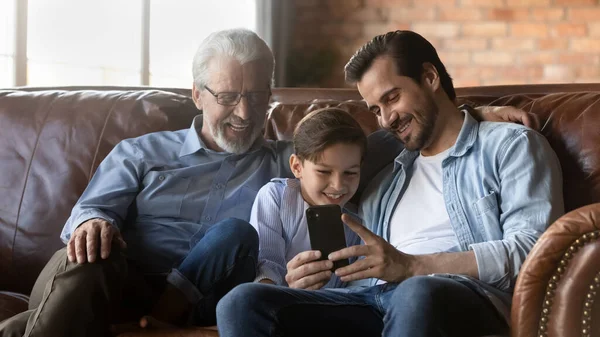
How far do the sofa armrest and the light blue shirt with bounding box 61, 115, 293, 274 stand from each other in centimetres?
82

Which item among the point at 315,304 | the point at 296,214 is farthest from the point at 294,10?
the point at 315,304

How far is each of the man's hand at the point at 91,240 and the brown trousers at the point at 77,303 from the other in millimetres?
17

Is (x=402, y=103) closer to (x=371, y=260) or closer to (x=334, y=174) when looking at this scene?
(x=334, y=174)

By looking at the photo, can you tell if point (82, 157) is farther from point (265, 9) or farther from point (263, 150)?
point (265, 9)

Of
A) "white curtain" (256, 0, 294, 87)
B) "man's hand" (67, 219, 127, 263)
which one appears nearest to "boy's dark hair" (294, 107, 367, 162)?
"man's hand" (67, 219, 127, 263)

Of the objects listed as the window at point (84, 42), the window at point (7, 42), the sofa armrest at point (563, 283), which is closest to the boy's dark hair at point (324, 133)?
the sofa armrest at point (563, 283)

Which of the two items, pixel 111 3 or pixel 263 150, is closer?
pixel 263 150

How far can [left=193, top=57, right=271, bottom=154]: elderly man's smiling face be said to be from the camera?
1994 mm

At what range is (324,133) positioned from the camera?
68.4 inches

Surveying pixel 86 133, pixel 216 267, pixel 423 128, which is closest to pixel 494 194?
pixel 423 128

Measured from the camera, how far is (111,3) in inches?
155

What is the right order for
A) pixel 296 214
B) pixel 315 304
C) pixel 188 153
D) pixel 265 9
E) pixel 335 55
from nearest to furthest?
pixel 315 304, pixel 296 214, pixel 188 153, pixel 265 9, pixel 335 55

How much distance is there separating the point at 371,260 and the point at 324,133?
1.16ft

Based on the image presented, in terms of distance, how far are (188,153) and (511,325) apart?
1000 millimetres
